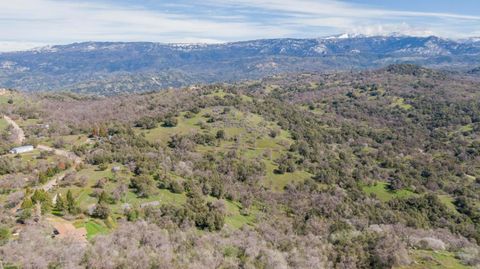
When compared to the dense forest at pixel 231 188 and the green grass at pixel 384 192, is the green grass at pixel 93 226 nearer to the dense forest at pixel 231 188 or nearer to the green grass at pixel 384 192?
the dense forest at pixel 231 188

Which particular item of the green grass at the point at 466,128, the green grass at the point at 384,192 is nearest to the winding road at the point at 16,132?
the green grass at the point at 384,192

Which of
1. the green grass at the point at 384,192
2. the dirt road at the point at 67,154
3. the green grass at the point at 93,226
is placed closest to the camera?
the green grass at the point at 93,226

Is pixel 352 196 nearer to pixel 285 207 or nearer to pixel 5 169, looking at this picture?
pixel 285 207

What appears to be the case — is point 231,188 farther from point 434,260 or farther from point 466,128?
point 466,128

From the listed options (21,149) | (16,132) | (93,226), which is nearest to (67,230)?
(93,226)

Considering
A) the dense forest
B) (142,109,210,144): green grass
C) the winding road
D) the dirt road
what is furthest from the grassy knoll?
(142,109,210,144): green grass
